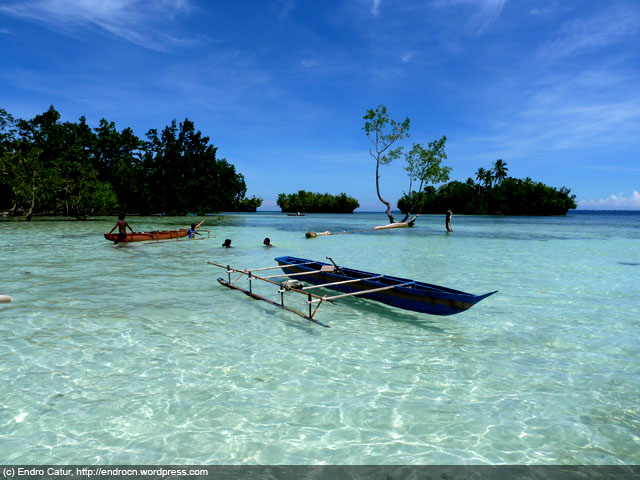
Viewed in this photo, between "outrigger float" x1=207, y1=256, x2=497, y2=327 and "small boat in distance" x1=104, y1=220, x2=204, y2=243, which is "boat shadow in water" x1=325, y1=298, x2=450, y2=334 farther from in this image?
"small boat in distance" x1=104, y1=220, x2=204, y2=243

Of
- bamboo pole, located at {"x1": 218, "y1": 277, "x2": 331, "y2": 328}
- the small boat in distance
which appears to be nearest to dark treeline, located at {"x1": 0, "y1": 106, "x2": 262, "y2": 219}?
the small boat in distance

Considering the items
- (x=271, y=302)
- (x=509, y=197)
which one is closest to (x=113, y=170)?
(x=271, y=302)

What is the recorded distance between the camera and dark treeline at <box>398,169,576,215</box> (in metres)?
127

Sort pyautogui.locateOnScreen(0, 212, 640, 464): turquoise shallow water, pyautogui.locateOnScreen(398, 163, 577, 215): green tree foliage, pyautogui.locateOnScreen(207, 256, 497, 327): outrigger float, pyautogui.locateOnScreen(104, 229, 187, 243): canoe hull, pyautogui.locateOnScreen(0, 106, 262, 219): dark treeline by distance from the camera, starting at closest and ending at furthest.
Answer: pyautogui.locateOnScreen(0, 212, 640, 464): turquoise shallow water → pyautogui.locateOnScreen(207, 256, 497, 327): outrigger float → pyautogui.locateOnScreen(104, 229, 187, 243): canoe hull → pyautogui.locateOnScreen(0, 106, 262, 219): dark treeline → pyautogui.locateOnScreen(398, 163, 577, 215): green tree foliage

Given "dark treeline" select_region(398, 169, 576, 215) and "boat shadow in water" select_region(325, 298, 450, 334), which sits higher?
"dark treeline" select_region(398, 169, 576, 215)

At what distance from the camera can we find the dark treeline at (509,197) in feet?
415

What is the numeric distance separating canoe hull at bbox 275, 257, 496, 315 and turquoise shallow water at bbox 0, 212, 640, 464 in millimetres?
451

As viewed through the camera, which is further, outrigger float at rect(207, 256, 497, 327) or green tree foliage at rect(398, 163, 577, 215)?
green tree foliage at rect(398, 163, 577, 215)

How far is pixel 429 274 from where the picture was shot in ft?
53.4

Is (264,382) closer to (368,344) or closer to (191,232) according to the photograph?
(368,344)

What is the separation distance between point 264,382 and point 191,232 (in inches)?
1057

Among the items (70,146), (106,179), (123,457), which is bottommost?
(123,457)

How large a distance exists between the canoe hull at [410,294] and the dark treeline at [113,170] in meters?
58.4

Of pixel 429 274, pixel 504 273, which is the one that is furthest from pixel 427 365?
pixel 504 273
